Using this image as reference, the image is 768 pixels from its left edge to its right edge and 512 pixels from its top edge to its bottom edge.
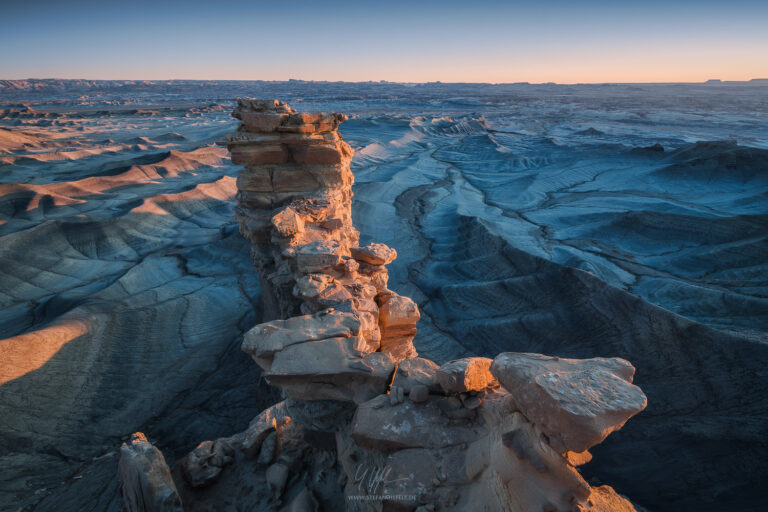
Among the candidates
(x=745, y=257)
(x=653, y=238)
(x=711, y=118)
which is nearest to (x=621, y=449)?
(x=745, y=257)

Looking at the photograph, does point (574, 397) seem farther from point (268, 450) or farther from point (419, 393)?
point (268, 450)

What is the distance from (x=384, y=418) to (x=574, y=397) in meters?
1.39

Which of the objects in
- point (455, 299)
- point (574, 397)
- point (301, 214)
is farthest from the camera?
point (455, 299)

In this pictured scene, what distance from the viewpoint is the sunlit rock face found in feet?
17.7

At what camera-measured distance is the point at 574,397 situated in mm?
2000

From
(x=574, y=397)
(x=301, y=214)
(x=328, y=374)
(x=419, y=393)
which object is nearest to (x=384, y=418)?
(x=419, y=393)

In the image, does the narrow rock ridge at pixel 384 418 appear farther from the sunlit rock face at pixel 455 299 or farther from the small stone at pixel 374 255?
the sunlit rock face at pixel 455 299

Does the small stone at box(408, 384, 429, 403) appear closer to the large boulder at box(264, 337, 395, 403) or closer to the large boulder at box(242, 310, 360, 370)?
the large boulder at box(264, 337, 395, 403)

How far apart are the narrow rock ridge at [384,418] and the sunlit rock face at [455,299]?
6.83ft

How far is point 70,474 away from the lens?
497 cm

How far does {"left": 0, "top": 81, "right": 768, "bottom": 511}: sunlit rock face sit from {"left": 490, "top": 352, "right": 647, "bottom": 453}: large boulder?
173 inches

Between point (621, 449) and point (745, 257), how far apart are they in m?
7.56

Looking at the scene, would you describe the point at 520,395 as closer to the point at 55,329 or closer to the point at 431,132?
the point at 55,329
